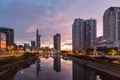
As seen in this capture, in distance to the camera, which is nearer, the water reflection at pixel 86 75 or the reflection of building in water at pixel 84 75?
the water reflection at pixel 86 75

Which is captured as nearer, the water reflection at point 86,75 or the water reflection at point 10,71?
the water reflection at point 86,75

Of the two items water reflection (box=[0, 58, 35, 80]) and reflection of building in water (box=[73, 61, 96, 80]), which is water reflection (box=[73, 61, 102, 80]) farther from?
water reflection (box=[0, 58, 35, 80])

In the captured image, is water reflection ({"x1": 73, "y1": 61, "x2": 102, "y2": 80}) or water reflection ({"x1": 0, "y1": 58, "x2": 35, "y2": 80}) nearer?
water reflection ({"x1": 73, "y1": 61, "x2": 102, "y2": 80})

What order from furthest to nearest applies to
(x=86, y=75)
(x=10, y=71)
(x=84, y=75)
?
(x=10, y=71)
(x=84, y=75)
(x=86, y=75)

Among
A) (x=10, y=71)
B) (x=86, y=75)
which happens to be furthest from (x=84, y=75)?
(x=10, y=71)

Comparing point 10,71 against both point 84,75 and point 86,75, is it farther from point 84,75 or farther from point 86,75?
point 86,75

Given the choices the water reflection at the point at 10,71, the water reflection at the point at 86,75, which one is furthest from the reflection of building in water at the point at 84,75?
the water reflection at the point at 10,71

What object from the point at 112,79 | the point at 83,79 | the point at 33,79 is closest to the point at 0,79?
the point at 33,79

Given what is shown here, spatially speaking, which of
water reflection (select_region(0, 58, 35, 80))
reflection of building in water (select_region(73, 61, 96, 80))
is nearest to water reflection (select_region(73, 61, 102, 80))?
reflection of building in water (select_region(73, 61, 96, 80))

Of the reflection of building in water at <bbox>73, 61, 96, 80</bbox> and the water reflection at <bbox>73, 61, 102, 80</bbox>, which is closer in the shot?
the water reflection at <bbox>73, 61, 102, 80</bbox>

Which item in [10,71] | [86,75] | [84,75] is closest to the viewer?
[86,75]

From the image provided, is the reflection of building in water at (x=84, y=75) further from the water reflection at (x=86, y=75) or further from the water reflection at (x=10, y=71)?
the water reflection at (x=10, y=71)

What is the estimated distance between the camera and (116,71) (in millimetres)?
42594

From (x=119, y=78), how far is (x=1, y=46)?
140m
